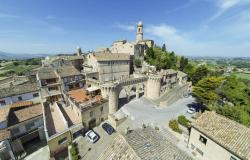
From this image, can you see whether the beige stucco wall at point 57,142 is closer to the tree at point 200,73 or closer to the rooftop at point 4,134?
the rooftop at point 4,134

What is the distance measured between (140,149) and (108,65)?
39.3 metres

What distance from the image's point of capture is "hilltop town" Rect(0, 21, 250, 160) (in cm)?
1783

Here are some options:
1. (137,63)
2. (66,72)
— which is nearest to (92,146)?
(66,72)

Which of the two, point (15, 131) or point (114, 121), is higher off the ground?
point (15, 131)

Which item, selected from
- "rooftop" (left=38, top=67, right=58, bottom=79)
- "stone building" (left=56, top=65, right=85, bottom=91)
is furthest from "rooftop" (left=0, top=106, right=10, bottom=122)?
"stone building" (left=56, top=65, right=85, bottom=91)

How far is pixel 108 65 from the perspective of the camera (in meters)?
50.4

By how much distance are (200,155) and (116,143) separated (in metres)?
17.5

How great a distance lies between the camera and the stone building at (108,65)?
4831 centimetres

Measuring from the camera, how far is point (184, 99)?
2016 inches

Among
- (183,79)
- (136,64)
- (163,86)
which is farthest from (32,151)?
(183,79)

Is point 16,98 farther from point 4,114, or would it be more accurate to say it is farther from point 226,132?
point 226,132

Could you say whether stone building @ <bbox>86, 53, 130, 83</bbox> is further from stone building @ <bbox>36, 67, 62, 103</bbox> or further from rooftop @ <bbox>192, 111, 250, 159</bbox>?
rooftop @ <bbox>192, 111, 250, 159</bbox>

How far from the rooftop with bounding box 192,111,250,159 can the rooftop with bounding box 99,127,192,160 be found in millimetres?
7812

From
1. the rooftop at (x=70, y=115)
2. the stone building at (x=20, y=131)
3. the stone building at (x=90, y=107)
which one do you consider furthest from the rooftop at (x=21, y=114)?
the stone building at (x=90, y=107)
